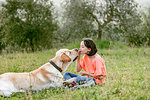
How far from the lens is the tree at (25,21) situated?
15289 mm

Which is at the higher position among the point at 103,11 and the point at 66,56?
the point at 103,11

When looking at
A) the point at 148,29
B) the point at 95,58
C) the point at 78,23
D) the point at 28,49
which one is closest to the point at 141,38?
the point at 148,29

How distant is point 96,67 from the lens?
17.5 ft

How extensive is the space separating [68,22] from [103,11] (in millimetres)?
3141

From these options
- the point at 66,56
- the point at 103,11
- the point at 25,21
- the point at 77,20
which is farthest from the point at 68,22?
the point at 66,56

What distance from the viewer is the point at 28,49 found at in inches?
607

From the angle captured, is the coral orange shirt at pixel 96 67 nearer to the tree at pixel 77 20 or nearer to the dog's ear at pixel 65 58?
the dog's ear at pixel 65 58

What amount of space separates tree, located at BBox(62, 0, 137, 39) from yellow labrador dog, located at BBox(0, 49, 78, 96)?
11.7m

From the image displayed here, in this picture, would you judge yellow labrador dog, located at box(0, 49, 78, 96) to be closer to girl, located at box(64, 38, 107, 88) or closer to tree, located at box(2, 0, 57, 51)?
girl, located at box(64, 38, 107, 88)

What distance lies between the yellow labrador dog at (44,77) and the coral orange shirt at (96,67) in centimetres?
42

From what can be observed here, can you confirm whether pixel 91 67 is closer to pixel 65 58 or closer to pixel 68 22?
pixel 65 58

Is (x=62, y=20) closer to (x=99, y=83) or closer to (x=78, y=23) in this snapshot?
→ (x=78, y=23)

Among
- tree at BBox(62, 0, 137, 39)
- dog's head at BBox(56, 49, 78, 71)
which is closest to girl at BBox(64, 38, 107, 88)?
dog's head at BBox(56, 49, 78, 71)

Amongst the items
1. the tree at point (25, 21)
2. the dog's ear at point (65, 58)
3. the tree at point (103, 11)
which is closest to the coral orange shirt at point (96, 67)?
the dog's ear at point (65, 58)
